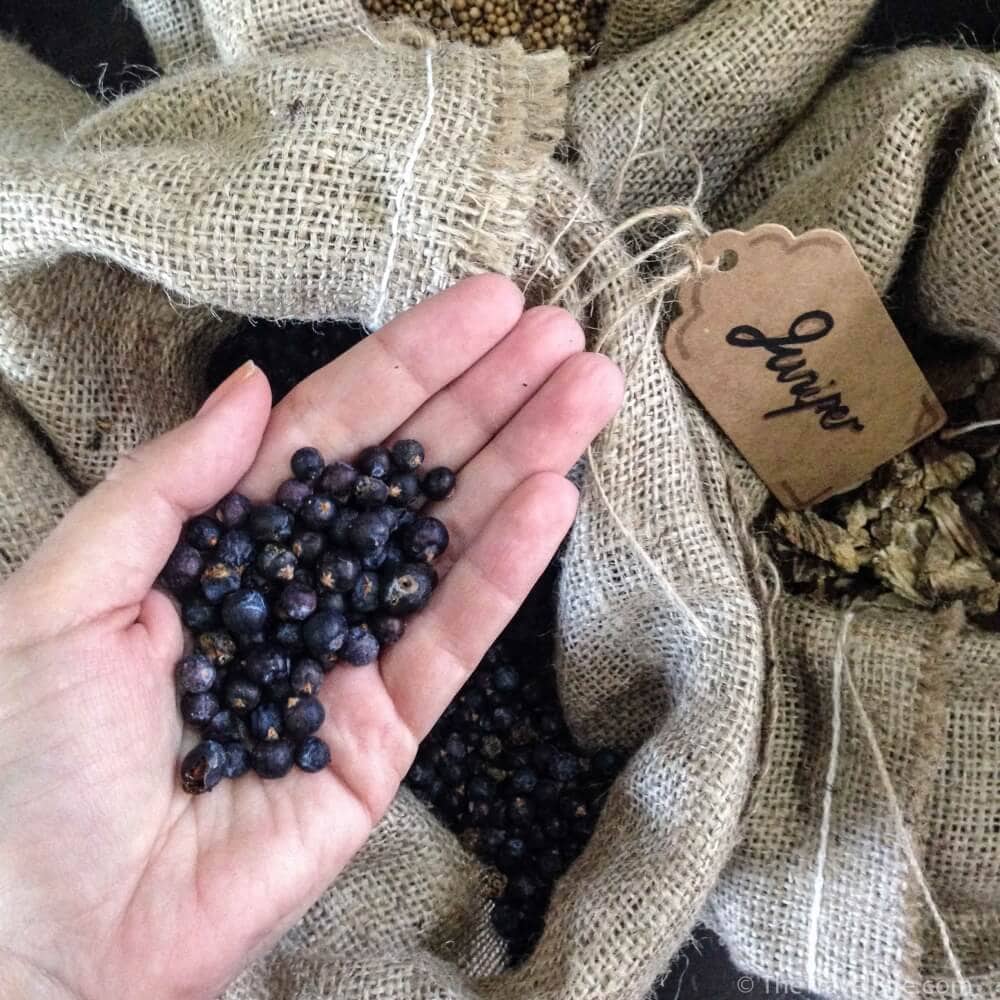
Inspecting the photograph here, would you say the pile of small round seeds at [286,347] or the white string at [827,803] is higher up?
the pile of small round seeds at [286,347]

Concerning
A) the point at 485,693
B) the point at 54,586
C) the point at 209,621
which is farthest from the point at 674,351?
the point at 54,586

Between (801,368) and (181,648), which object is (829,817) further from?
(181,648)

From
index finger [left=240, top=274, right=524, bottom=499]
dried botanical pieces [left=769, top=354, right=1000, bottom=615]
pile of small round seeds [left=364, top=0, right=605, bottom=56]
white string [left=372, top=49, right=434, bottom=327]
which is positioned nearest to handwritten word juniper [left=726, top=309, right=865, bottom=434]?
dried botanical pieces [left=769, top=354, right=1000, bottom=615]

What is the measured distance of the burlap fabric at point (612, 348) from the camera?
3.78 feet

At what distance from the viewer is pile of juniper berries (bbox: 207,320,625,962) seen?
134 centimetres

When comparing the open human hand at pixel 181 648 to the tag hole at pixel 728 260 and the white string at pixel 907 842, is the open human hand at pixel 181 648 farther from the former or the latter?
the white string at pixel 907 842

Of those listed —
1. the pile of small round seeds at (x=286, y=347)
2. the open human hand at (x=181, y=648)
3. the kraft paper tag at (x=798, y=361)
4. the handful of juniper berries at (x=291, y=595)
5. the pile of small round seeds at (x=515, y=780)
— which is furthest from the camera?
the pile of small round seeds at (x=286, y=347)

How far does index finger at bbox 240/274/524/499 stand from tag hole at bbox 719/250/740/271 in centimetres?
24

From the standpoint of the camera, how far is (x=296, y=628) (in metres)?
1.13

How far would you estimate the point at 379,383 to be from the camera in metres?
1.19

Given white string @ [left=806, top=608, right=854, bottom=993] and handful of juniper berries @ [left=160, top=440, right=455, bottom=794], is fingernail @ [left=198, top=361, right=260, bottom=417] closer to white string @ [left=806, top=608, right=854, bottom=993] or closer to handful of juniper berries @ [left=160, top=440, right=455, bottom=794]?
handful of juniper berries @ [left=160, top=440, right=455, bottom=794]

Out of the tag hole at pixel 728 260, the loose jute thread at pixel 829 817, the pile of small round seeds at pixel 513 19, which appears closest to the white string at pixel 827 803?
the loose jute thread at pixel 829 817

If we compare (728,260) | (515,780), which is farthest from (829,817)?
(728,260)

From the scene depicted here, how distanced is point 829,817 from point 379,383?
2.30 feet
